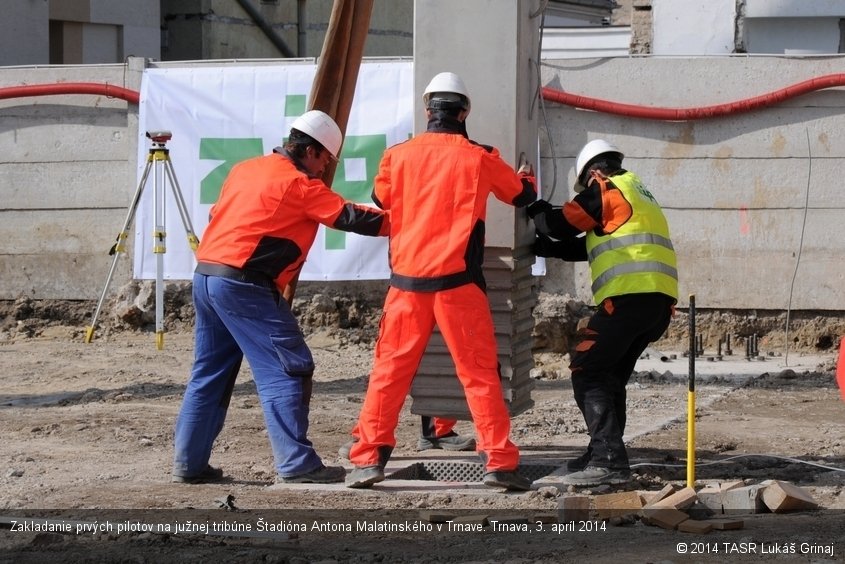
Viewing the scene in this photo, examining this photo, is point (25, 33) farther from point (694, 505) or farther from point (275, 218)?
point (694, 505)

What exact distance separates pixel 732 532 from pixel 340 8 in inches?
152

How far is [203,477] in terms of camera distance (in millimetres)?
7211

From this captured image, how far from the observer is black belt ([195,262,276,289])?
22.6ft

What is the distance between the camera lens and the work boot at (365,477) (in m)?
6.82

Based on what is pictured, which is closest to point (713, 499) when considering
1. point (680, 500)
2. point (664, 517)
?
point (680, 500)

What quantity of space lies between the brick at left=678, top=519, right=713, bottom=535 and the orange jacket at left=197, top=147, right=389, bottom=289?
85.9 inches

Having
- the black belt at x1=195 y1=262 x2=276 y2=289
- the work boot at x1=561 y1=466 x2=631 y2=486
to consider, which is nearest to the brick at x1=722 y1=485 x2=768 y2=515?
the work boot at x1=561 y1=466 x2=631 y2=486

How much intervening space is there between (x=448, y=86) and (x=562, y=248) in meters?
1.22

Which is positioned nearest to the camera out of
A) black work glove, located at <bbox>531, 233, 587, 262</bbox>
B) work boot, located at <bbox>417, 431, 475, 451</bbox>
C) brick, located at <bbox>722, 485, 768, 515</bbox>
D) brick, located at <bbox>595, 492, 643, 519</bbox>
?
brick, located at <bbox>595, 492, 643, 519</bbox>

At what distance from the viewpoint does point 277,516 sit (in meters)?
6.27

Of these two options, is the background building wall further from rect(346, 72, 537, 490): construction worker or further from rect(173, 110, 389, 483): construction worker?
rect(346, 72, 537, 490): construction worker

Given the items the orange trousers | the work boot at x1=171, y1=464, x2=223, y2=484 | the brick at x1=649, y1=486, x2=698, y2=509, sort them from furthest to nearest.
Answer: the work boot at x1=171, y1=464, x2=223, y2=484
the orange trousers
the brick at x1=649, y1=486, x2=698, y2=509

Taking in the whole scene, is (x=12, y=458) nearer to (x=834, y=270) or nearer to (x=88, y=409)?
(x=88, y=409)

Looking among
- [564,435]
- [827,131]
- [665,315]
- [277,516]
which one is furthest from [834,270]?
[277,516]
